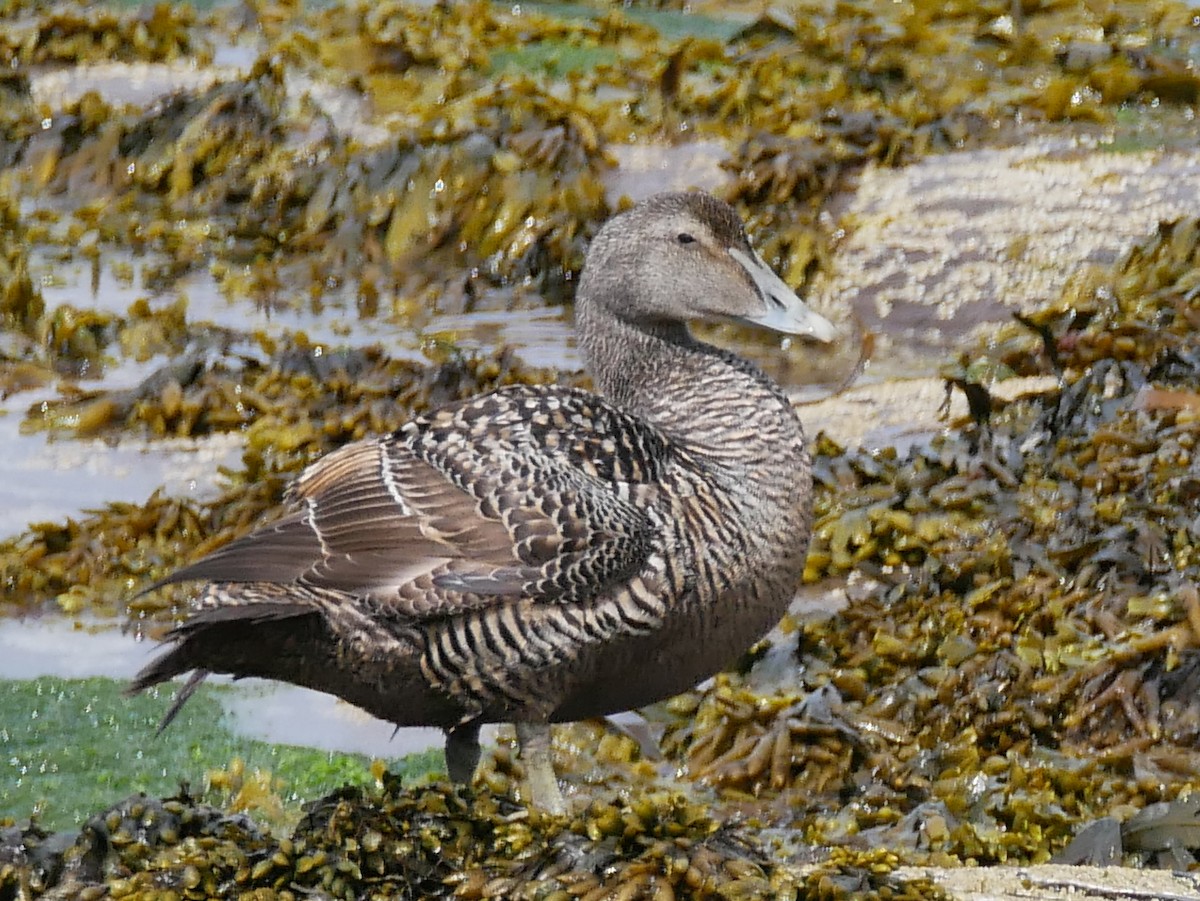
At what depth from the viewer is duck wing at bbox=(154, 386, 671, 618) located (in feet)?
13.6

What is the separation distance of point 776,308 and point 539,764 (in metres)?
1.36

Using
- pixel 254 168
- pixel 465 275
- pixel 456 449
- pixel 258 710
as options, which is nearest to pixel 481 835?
pixel 456 449

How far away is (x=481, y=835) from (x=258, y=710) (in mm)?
1855

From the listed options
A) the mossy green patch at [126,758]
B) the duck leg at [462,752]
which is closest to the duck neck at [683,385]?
the duck leg at [462,752]

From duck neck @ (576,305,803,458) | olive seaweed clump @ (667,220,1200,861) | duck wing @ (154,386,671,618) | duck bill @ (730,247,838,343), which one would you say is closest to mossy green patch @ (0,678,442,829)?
duck wing @ (154,386,671,618)

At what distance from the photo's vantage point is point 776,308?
4934 mm

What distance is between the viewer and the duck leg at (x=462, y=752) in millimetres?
4422

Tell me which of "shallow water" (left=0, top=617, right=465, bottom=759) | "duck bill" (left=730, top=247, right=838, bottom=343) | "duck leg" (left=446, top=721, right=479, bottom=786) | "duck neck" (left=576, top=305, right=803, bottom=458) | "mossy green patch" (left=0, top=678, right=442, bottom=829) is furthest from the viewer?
"shallow water" (left=0, top=617, right=465, bottom=759)

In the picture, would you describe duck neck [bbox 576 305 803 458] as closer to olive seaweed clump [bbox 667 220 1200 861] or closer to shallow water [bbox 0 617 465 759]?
olive seaweed clump [bbox 667 220 1200 861]

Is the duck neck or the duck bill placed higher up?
the duck bill

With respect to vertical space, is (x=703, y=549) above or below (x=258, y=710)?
above

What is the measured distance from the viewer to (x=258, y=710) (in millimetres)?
5316

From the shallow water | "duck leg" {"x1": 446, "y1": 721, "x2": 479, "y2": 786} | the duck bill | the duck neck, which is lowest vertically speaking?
the shallow water

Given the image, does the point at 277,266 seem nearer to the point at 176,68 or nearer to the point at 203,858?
the point at 176,68
